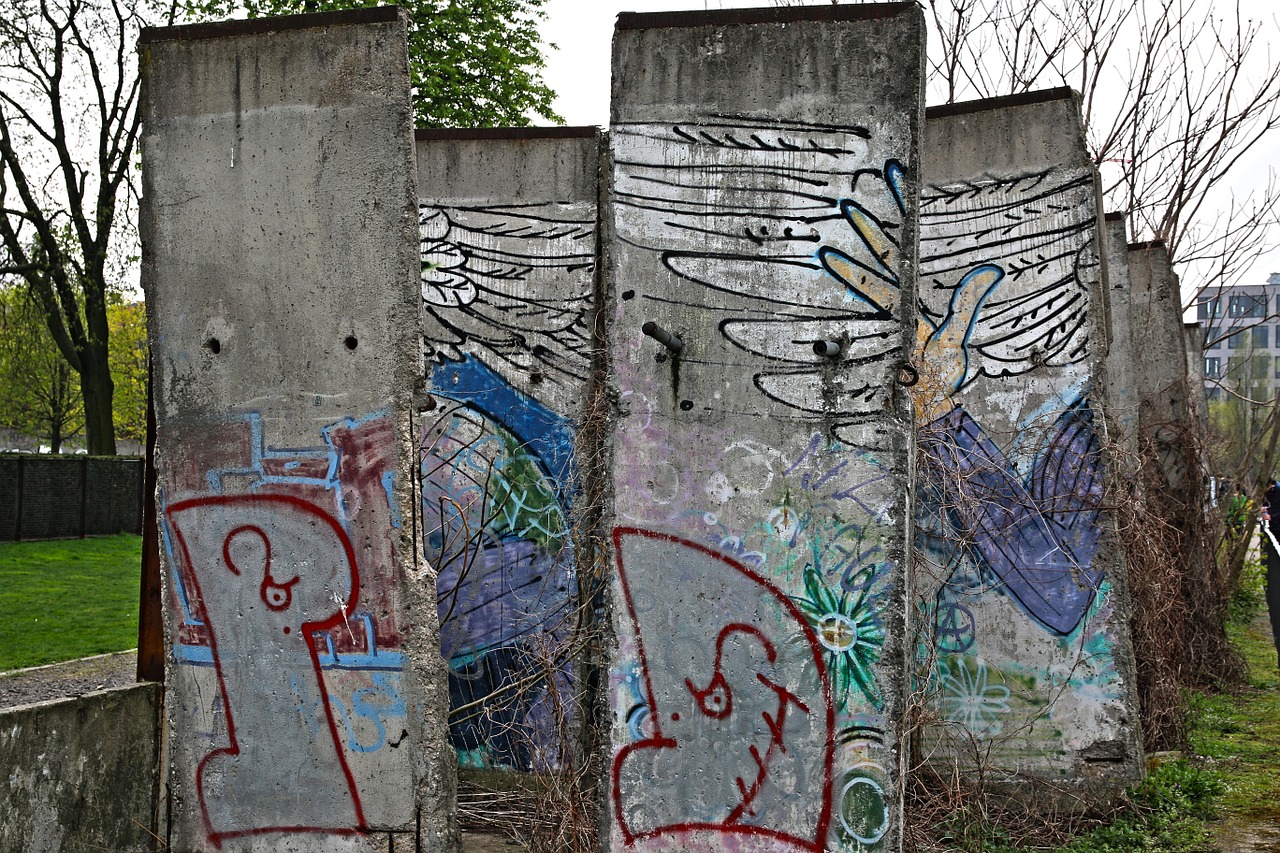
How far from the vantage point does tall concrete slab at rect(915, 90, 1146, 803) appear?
6055 millimetres

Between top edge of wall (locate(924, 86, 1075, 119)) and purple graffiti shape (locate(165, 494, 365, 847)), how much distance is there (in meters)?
4.07

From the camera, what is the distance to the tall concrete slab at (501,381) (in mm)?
6230

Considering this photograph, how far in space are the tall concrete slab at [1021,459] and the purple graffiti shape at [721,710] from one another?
75.9 inches

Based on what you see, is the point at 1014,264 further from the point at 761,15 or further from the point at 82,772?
the point at 82,772

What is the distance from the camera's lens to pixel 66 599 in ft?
42.7

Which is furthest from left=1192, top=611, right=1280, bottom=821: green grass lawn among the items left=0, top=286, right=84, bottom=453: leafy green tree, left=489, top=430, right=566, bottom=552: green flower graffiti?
left=0, top=286, right=84, bottom=453: leafy green tree

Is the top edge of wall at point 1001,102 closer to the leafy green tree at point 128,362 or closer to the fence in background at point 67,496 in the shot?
the fence in background at point 67,496

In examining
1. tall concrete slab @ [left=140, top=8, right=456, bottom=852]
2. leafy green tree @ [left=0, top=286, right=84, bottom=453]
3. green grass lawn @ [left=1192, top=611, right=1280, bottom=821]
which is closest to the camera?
tall concrete slab @ [left=140, top=8, right=456, bottom=852]

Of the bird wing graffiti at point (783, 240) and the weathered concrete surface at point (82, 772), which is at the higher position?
the bird wing graffiti at point (783, 240)


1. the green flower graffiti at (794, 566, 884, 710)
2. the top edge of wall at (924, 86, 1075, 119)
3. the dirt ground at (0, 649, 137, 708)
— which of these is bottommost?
the dirt ground at (0, 649, 137, 708)

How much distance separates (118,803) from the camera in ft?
15.0

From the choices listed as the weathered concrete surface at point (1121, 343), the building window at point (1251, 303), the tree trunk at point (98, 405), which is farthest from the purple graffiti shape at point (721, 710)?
the tree trunk at point (98, 405)

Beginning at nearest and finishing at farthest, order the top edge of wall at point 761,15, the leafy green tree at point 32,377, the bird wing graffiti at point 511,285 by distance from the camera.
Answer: the top edge of wall at point 761,15
the bird wing graffiti at point 511,285
the leafy green tree at point 32,377

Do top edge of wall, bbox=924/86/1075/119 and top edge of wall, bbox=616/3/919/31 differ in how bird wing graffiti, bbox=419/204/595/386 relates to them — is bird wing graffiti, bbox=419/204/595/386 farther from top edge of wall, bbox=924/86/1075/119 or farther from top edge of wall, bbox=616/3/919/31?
top edge of wall, bbox=924/86/1075/119
